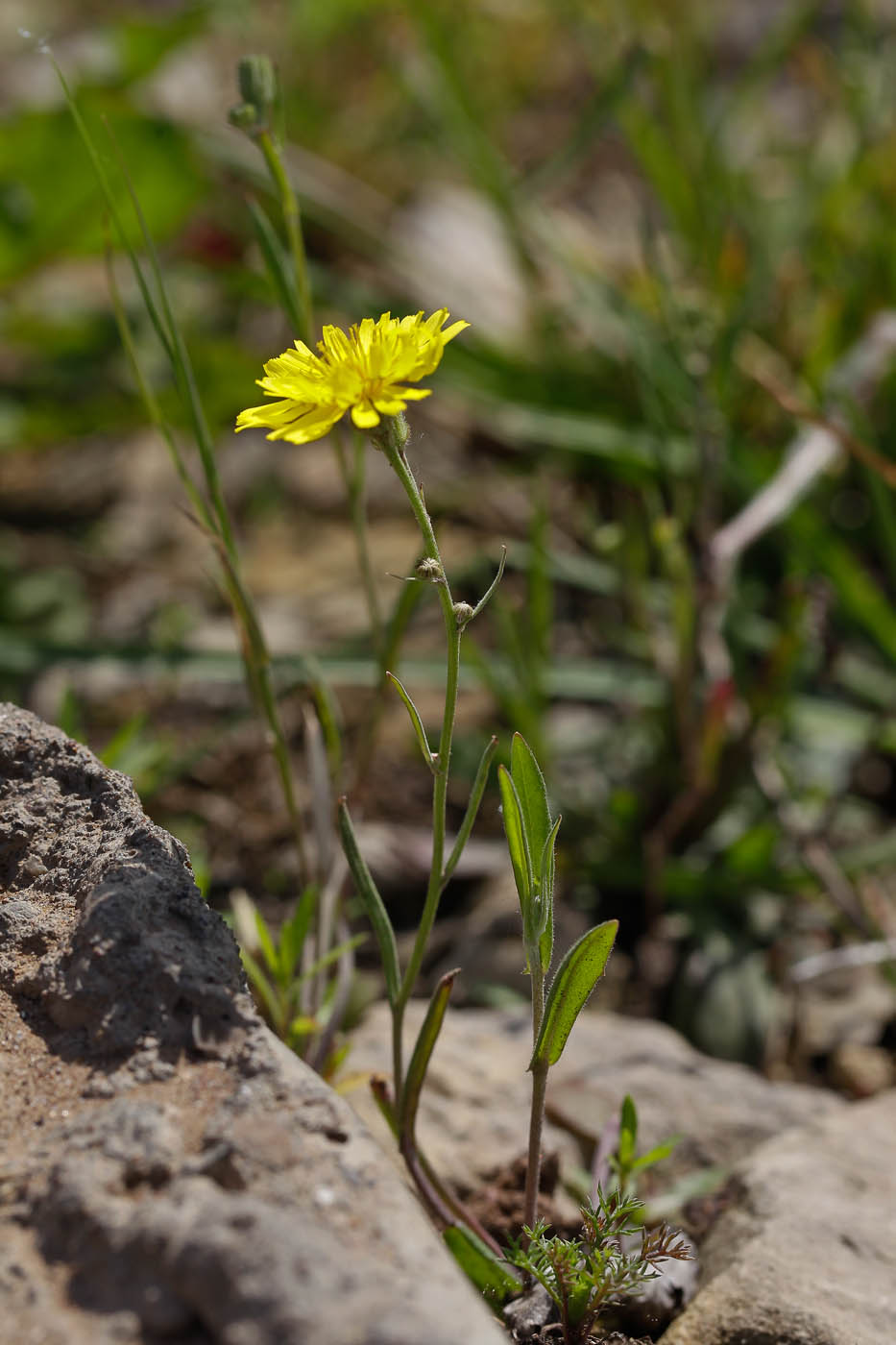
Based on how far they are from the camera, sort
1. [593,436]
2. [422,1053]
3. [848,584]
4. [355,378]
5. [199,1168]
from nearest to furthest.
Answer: [199,1168], [355,378], [422,1053], [848,584], [593,436]

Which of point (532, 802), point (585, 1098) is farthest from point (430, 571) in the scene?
point (585, 1098)

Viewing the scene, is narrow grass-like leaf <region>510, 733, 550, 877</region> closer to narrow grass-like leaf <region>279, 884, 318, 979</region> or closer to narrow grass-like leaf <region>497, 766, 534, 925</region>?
narrow grass-like leaf <region>497, 766, 534, 925</region>

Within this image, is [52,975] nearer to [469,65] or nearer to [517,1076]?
[517,1076]

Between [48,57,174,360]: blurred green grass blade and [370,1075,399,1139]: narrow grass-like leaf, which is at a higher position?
[48,57,174,360]: blurred green grass blade

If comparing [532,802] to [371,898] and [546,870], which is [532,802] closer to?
[546,870]

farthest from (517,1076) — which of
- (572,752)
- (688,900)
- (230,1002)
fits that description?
(572,752)

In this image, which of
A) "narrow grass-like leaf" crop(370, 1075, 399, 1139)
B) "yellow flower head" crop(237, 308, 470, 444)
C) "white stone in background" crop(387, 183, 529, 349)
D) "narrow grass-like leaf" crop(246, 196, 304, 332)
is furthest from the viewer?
"white stone in background" crop(387, 183, 529, 349)

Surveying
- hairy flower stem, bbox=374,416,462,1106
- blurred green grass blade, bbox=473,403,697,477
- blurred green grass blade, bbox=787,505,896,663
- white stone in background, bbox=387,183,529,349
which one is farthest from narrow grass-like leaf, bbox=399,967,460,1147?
white stone in background, bbox=387,183,529,349

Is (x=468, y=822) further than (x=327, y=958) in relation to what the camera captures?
No
